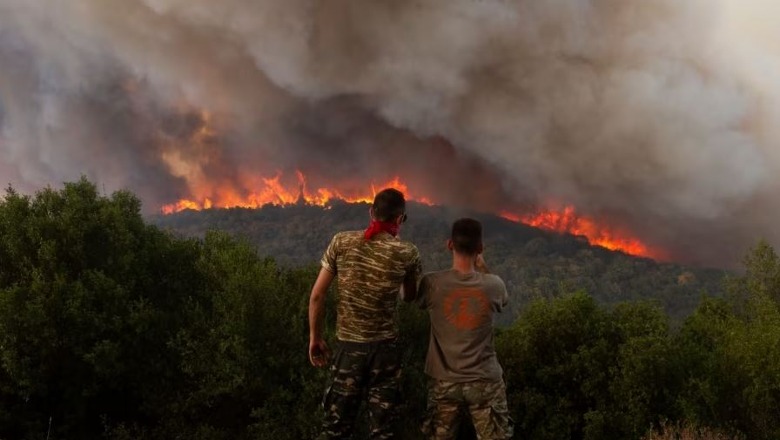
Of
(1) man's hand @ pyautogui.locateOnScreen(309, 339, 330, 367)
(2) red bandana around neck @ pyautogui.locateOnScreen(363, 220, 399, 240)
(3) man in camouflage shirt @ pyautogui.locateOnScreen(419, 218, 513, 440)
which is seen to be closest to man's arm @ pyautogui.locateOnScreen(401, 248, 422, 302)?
(3) man in camouflage shirt @ pyautogui.locateOnScreen(419, 218, 513, 440)

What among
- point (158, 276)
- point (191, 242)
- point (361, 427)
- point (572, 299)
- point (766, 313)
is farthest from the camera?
point (766, 313)

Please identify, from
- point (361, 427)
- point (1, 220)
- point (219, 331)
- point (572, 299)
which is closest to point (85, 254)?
point (1, 220)

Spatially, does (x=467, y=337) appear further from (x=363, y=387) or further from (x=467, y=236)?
(x=363, y=387)

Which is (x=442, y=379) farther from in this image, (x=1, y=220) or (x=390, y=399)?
(x=1, y=220)

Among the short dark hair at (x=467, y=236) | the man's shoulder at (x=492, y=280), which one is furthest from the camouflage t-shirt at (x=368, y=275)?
the man's shoulder at (x=492, y=280)

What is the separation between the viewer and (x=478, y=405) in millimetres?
5832

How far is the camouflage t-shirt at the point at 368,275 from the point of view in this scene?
5855 mm

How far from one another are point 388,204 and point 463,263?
99 cm

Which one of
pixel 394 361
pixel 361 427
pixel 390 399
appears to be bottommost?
pixel 361 427

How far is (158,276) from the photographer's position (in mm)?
20859

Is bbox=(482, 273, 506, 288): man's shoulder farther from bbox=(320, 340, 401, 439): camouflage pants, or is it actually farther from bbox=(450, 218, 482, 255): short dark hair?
bbox=(320, 340, 401, 439): camouflage pants

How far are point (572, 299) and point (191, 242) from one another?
15453mm

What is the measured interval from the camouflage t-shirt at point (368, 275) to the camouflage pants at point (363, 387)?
0.51 ft

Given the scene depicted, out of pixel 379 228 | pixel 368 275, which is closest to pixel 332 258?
pixel 368 275
